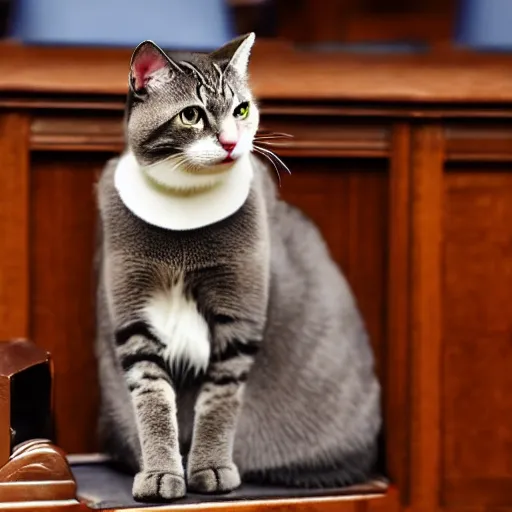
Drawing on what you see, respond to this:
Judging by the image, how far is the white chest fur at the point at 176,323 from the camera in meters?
1.04

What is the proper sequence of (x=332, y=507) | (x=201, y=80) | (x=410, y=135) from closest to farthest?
(x=201, y=80)
(x=332, y=507)
(x=410, y=135)

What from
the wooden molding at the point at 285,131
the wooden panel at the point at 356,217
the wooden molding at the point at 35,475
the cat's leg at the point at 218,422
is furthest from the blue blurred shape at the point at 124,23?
the wooden molding at the point at 35,475

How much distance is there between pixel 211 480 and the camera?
103 cm

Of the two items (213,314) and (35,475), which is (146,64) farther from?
(35,475)

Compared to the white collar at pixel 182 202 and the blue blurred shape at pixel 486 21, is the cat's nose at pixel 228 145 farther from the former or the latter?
the blue blurred shape at pixel 486 21

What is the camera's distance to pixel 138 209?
1030 mm

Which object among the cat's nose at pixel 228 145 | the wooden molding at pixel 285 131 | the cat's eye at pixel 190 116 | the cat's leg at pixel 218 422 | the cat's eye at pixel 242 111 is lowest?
the cat's leg at pixel 218 422

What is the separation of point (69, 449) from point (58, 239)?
1.05 feet

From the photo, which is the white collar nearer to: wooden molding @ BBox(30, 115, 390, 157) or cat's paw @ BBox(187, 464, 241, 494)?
wooden molding @ BBox(30, 115, 390, 157)

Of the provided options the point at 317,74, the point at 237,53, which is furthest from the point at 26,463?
the point at 317,74

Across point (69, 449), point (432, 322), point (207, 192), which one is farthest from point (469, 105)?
point (69, 449)

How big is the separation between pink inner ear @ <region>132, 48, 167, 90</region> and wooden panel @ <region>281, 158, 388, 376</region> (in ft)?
1.09

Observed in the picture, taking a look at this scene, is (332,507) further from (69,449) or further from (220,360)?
(69,449)

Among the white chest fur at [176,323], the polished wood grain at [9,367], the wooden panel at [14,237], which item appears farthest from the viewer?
the wooden panel at [14,237]
